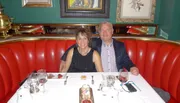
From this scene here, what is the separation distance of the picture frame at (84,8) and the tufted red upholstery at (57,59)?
72 centimetres

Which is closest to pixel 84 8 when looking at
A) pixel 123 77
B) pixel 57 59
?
pixel 57 59

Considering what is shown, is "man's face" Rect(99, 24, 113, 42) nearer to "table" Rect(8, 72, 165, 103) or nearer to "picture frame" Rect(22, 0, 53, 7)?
"table" Rect(8, 72, 165, 103)

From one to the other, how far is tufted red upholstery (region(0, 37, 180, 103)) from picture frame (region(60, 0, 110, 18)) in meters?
0.72

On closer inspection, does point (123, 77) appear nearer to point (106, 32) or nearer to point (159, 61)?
point (106, 32)

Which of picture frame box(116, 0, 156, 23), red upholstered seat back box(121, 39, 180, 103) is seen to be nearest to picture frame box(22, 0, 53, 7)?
picture frame box(116, 0, 156, 23)

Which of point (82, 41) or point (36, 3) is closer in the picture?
point (82, 41)

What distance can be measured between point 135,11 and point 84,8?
907 mm

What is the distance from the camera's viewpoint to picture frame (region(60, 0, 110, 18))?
322cm

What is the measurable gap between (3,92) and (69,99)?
1.04m

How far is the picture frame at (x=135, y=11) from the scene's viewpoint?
3246mm

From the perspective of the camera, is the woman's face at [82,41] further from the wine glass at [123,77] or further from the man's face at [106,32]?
the wine glass at [123,77]

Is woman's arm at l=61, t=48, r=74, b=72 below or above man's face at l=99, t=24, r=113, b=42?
below

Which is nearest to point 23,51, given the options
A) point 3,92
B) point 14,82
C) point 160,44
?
point 14,82

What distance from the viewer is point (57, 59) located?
266cm
